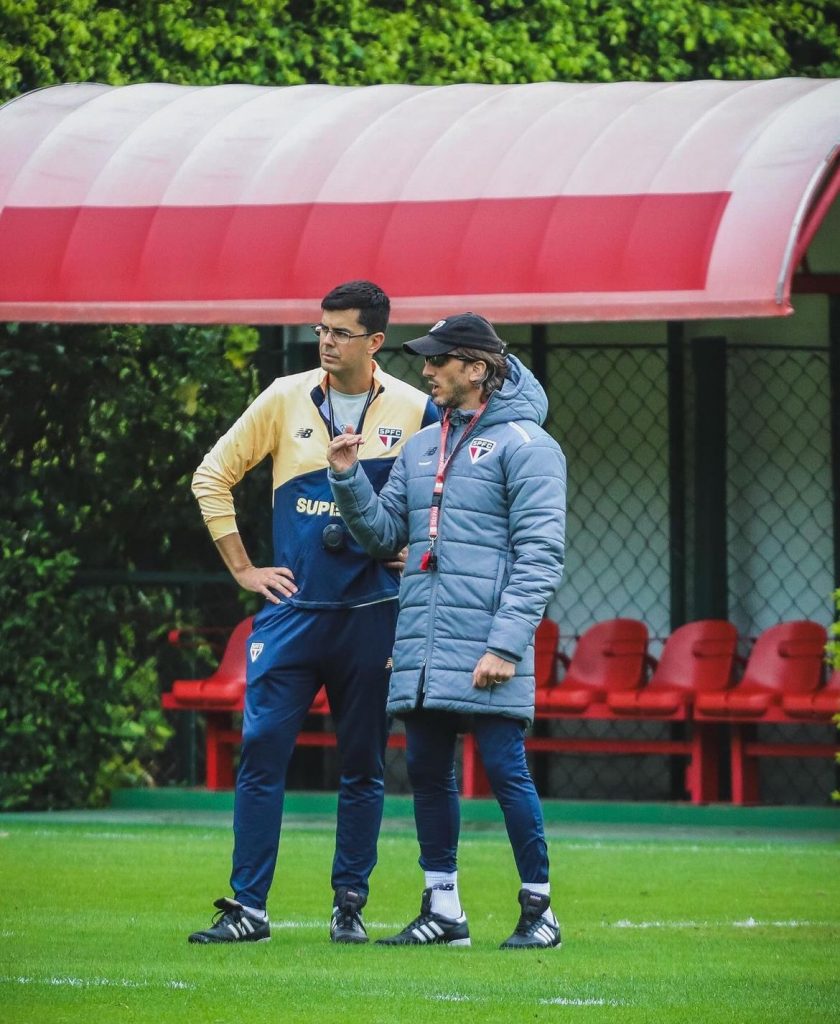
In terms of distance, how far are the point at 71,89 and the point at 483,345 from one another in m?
6.92

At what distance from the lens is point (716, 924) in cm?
776

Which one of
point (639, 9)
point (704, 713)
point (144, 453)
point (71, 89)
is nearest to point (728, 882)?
point (704, 713)

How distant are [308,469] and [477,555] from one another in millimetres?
694

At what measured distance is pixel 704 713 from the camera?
11.8m

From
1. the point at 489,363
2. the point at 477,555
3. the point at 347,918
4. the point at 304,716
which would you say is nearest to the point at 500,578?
the point at 477,555

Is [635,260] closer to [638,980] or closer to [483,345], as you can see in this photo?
[483,345]

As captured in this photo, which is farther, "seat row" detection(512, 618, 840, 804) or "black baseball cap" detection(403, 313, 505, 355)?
"seat row" detection(512, 618, 840, 804)

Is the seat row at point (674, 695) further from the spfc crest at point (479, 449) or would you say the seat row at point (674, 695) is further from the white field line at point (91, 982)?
the white field line at point (91, 982)

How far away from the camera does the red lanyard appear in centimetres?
679

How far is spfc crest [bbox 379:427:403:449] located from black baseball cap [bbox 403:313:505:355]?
374 millimetres

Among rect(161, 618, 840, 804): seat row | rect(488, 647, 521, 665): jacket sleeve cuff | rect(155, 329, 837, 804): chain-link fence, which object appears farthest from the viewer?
rect(155, 329, 837, 804): chain-link fence

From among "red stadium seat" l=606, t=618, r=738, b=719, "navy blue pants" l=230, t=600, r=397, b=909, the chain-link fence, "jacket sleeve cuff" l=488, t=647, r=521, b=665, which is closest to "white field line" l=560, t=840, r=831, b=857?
"red stadium seat" l=606, t=618, r=738, b=719

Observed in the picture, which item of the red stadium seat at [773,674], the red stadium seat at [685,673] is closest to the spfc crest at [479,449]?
the red stadium seat at [773,674]

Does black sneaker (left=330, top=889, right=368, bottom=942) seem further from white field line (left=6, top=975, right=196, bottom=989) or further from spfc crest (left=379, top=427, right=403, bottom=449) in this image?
spfc crest (left=379, top=427, right=403, bottom=449)
